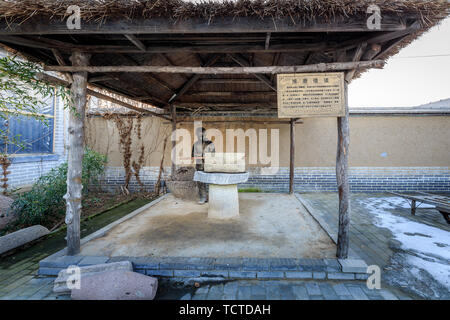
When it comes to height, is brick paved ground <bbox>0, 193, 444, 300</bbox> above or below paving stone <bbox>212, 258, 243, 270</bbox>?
below

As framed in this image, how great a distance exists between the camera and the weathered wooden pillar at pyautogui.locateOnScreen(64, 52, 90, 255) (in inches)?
126

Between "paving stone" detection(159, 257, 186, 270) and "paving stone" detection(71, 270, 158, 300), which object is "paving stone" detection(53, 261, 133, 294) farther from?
"paving stone" detection(159, 257, 186, 270)

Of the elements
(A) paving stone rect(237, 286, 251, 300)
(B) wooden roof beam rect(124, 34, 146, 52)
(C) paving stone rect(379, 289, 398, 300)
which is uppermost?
(B) wooden roof beam rect(124, 34, 146, 52)

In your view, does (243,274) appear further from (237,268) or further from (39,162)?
(39,162)

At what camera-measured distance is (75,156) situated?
3.25 metres

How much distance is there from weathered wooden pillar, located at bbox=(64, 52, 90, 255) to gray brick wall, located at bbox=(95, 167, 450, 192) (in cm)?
489

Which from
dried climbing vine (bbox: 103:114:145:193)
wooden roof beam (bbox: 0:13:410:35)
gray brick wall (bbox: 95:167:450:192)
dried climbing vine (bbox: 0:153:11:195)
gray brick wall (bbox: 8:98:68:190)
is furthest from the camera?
dried climbing vine (bbox: 103:114:145:193)

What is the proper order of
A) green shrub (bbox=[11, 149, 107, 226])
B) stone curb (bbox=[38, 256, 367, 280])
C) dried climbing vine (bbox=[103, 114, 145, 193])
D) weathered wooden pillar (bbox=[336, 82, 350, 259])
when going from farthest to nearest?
dried climbing vine (bbox=[103, 114, 145, 193]), green shrub (bbox=[11, 149, 107, 226]), weathered wooden pillar (bbox=[336, 82, 350, 259]), stone curb (bbox=[38, 256, 367, 280])

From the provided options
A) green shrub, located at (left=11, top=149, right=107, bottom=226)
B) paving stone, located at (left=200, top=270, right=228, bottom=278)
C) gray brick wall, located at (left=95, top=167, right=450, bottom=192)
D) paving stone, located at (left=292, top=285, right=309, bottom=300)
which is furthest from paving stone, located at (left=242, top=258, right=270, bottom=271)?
gray brick wall, located at (left=95, top=167, right=450, bottom=192)

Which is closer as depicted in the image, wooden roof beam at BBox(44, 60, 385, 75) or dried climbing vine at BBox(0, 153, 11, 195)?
wooden roof beam at BBox(44, 60, 385, 75)

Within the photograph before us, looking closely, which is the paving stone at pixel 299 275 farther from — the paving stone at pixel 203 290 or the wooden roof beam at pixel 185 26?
the wooden roof beam at pixel 185 26

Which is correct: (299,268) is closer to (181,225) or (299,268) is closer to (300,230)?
(300,230)

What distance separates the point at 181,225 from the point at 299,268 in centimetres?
249

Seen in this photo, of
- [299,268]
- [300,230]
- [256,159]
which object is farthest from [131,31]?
[256,159]
